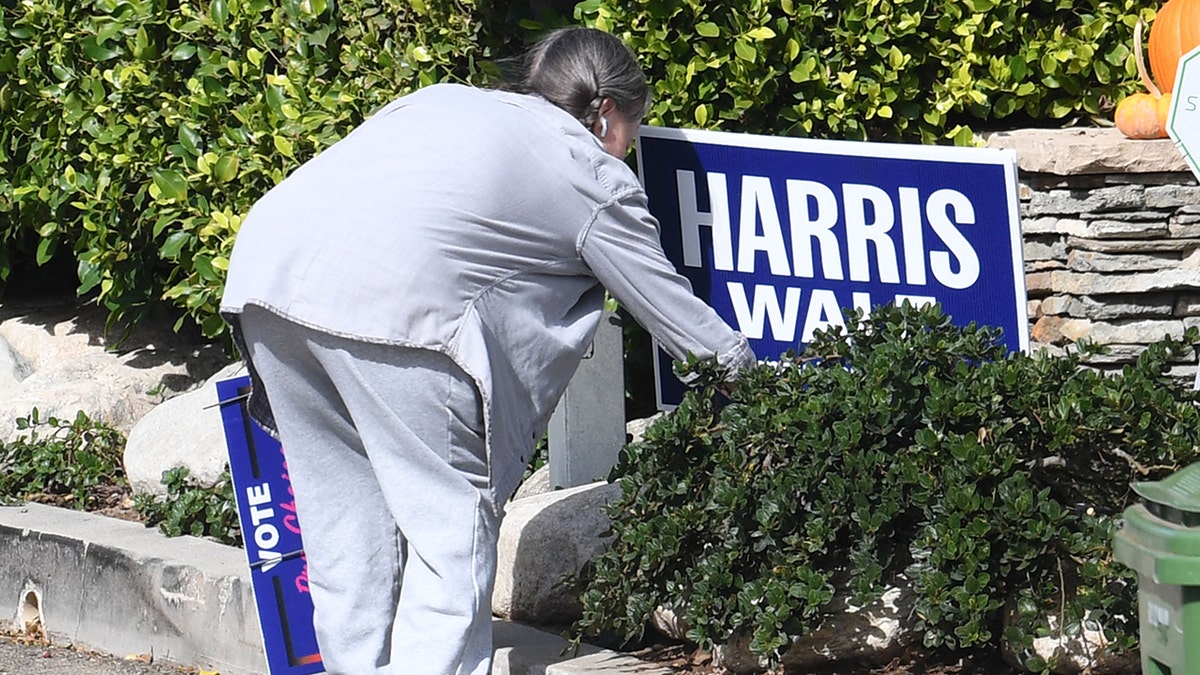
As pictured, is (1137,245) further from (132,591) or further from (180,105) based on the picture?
(180,105)

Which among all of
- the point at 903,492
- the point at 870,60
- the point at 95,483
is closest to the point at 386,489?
the point at 903,492

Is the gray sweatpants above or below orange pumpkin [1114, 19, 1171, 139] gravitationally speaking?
below

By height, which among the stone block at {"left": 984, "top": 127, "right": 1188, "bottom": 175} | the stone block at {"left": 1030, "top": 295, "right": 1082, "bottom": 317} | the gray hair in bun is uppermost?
the gray hair in bun

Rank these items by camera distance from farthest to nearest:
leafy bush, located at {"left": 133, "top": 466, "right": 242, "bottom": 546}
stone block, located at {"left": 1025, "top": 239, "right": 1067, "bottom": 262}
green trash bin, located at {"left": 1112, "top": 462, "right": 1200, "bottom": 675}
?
1. leafy bush, located at {"left": 133, "top": 466, "right": 242, "bottom": 546}
2. stone block, located at {"left": 1025, "top": 239, "right": 1067, "bottom": 262}
3. green trash bin, located at {"left": 1112, "top": 462, "right": 1200, "bottom": 675}

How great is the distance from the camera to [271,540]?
12.8 ft

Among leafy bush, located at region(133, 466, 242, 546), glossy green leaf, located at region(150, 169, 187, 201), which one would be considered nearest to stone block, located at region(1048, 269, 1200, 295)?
leafy bush, located at region(133, 466, 242, 546)

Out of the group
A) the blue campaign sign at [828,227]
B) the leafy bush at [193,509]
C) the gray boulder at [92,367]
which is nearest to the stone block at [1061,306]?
the blue campaign sign at [828,227]

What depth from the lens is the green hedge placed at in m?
4.43

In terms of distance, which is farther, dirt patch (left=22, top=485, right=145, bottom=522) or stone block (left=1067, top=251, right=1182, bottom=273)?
dirt patch (left=22, top=485, right=145, bottom=522)

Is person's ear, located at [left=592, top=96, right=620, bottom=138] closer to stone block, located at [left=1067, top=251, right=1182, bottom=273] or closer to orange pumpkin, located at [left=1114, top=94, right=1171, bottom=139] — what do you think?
stone block, located at [left=1067, top=251, right=1182, bottom=273]

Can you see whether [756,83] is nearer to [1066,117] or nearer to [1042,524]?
[1066,117]

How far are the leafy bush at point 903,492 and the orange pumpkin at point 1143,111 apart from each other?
46.5 inches

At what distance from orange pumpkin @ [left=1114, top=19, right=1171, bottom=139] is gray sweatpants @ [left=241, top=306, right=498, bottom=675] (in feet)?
7.74

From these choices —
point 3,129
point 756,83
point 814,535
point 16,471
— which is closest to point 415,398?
point 814,535
